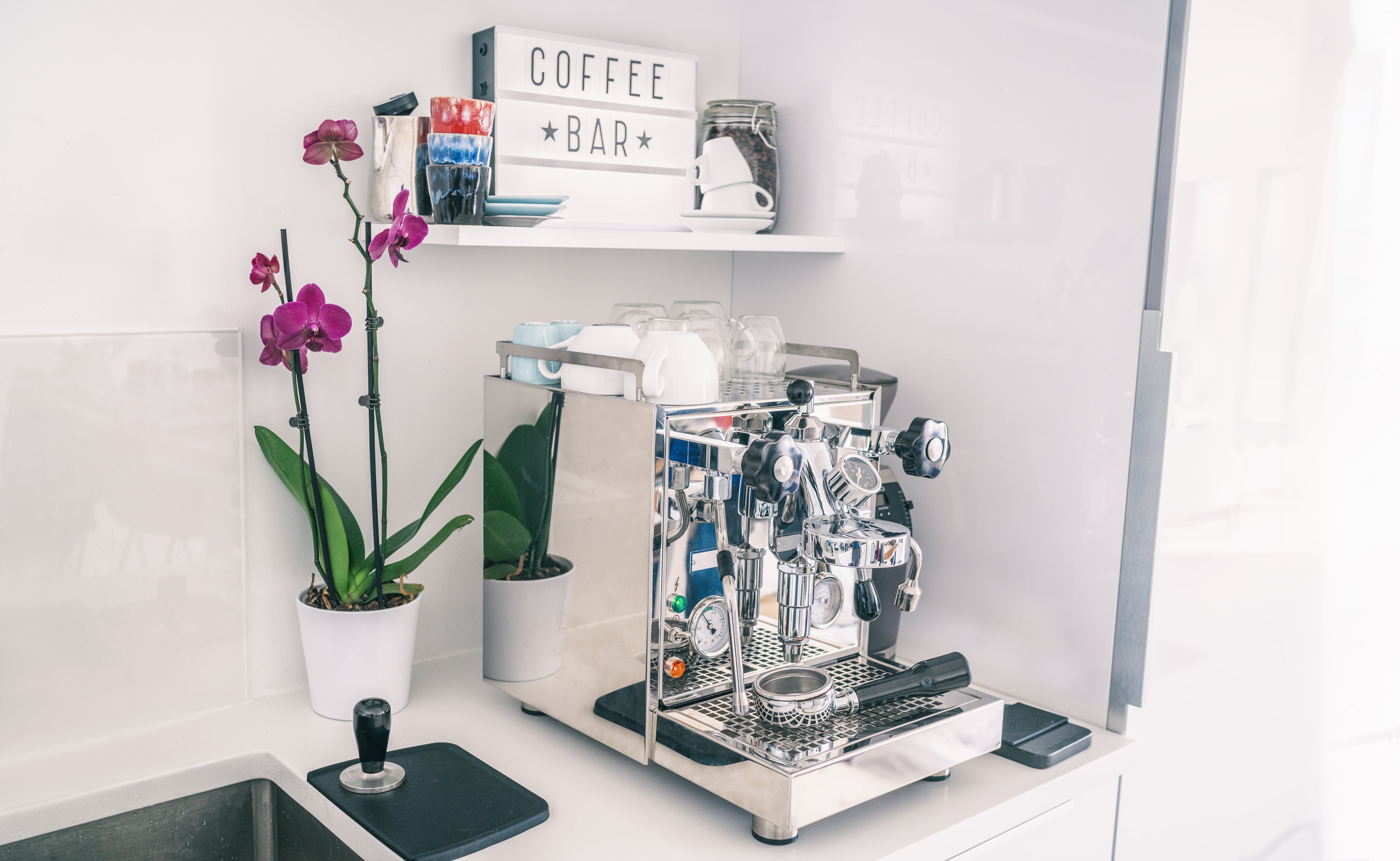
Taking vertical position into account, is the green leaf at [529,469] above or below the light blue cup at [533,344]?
below

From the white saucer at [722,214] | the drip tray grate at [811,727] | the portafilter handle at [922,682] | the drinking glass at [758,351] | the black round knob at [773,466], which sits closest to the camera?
the black round knob at [773,466]

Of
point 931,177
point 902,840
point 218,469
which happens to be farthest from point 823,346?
point 218,469

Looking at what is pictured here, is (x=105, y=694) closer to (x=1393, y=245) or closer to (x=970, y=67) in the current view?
(x=970, y=67)

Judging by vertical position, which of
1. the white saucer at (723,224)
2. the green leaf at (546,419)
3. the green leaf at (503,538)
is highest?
the white saucer at (723,224)

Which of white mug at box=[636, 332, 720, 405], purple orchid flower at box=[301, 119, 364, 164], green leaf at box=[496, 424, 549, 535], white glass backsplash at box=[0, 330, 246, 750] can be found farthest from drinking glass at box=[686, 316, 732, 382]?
white glass backsplash at box=[0, 330, 246, 750]

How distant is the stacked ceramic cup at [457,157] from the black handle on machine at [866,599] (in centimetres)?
65

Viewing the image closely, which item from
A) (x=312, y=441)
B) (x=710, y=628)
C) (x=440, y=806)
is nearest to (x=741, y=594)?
(x=710, y=628)

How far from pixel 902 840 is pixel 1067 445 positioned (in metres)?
0.53

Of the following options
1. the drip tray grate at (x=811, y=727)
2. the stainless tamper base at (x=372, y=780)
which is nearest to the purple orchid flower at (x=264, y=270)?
the stainless tamper base at (x=372, y=780)

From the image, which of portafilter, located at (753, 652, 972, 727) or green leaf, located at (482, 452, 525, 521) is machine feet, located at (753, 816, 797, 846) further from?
green leaf, located at (482, 452, 525, 521)

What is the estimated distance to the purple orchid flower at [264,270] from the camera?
1.19 m

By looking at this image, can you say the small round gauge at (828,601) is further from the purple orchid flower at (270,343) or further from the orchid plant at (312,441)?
the purple orchid flower at (270,343)

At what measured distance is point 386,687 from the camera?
1278 millimetres

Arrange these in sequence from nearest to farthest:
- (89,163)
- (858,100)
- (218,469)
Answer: (89,163) < (218,469) < (858,100)
